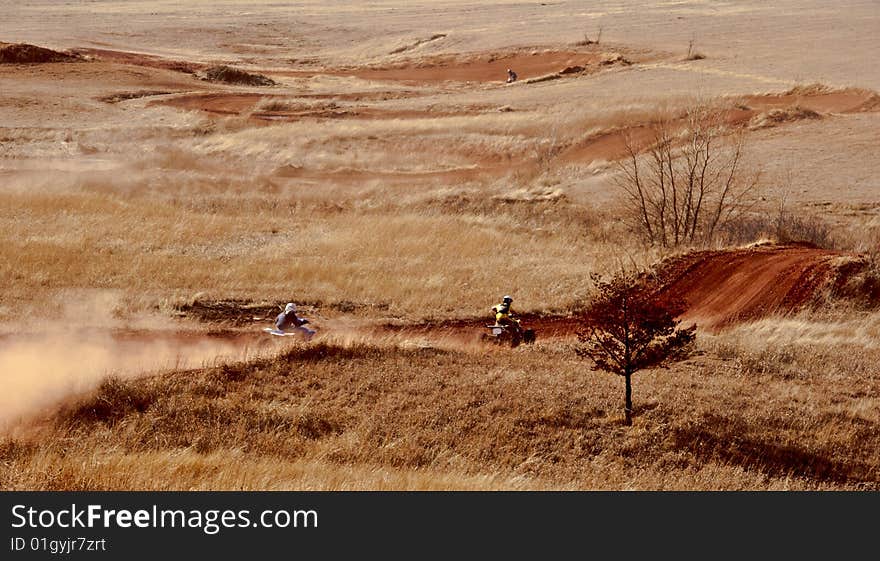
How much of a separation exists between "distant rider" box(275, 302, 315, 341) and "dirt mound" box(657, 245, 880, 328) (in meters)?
7.86

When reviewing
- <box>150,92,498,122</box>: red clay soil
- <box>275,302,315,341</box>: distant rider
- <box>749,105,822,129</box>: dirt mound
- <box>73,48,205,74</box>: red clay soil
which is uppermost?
<box>73,48,205,74</box>: red clay soil

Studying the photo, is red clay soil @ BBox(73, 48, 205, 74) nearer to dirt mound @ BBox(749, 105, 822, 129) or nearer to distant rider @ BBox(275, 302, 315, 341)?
dirt mound @ BBox(749, 105, 822, 129)

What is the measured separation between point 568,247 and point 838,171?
1351 centimetres

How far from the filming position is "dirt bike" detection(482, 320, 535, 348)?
58.9 feet

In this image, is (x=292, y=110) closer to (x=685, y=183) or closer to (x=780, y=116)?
(x=780, y=116)

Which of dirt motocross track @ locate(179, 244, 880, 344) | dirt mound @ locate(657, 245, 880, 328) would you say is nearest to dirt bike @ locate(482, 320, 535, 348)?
dirt motocross track @ locate(179, 244, 880, 344)

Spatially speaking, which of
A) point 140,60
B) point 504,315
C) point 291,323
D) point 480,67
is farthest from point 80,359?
point 140,60

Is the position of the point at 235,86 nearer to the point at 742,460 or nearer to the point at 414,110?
the point at 414,110

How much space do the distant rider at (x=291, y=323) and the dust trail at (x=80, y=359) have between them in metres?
0.73

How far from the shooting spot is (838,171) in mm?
33562

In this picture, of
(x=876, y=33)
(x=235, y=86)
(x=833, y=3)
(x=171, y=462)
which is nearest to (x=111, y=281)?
(x=171, y=462)

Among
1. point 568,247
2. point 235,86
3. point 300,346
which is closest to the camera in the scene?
point 300,346

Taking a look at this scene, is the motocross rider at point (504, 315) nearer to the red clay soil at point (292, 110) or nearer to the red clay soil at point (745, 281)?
the red clay soil at point (745, 281)

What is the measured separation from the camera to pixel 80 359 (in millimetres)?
15586
